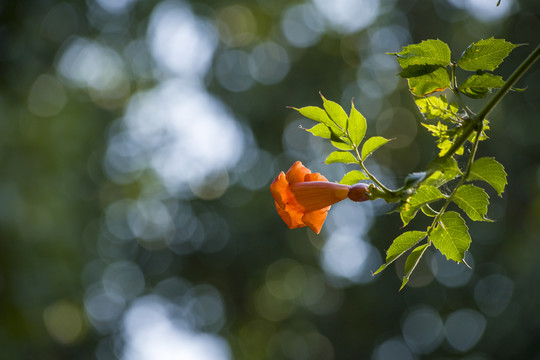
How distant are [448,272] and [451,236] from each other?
7.80 meters

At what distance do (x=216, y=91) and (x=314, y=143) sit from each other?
245 centimetres

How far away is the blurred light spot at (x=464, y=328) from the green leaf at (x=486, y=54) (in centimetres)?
704

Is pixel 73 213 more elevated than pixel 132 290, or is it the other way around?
pixel 73 213

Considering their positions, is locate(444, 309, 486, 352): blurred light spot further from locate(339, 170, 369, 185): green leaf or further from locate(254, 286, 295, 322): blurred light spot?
locate(339, 170, 369, 185): green leaf

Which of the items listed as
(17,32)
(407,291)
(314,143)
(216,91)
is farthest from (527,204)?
(17,32)

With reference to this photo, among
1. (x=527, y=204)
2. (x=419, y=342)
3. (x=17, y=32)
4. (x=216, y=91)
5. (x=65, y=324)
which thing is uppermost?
(x=17, y=32)

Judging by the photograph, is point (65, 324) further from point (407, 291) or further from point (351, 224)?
point (407, 291)

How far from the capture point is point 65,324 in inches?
353

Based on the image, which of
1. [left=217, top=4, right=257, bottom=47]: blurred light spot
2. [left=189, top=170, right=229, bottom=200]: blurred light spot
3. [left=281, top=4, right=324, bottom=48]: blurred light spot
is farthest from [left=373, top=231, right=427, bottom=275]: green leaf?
[left=217, top=4, right=257, bottom=47]: blurred light spot

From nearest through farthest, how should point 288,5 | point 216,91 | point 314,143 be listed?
1. point 314,143
2. point 216,91
3. point 288,5

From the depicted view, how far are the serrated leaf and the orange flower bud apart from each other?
0.28 ft

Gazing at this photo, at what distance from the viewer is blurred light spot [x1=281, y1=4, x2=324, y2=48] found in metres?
10.4

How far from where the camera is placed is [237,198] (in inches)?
386

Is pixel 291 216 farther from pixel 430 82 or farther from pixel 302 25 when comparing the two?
pixel 302 25
